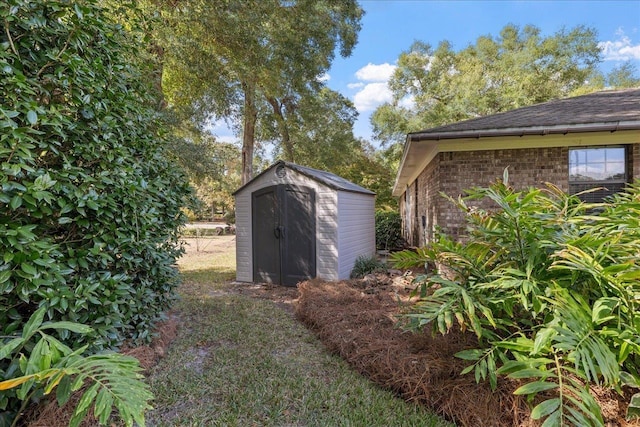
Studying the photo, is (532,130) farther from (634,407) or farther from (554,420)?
(554,420)

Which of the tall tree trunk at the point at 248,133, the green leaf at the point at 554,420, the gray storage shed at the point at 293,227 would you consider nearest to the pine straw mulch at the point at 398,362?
the green leaf at the point at 554,420

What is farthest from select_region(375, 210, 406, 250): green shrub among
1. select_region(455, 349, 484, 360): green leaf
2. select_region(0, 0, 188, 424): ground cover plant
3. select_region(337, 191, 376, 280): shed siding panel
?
select_region(0, 0, 188, 424): ground cover plant

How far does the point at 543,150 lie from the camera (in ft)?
17.3

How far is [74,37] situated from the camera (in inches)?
94.7

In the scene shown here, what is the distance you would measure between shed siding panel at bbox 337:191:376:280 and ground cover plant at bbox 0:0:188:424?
402cm

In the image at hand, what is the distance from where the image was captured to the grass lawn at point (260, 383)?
8.09ft

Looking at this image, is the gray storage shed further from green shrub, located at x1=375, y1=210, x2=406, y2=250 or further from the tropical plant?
green shrub, located at x1=375, y1=210, x2=406, y2=250

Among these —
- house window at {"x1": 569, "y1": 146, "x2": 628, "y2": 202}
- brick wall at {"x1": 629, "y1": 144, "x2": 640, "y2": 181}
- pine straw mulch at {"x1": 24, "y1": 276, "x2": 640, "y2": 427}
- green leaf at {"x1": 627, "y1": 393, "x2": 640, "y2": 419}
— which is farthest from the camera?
house window at {"x1": 569, "y1": 146, "x2": 628, "y2": 202}

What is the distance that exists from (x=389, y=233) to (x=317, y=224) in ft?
24.7

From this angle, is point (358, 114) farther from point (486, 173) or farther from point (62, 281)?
point (62, 281)

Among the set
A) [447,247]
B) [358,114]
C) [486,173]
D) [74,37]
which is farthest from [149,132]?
[358,114]

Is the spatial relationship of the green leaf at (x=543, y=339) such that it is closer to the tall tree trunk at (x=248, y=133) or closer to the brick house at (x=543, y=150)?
the brick house at (x=543, y=150)

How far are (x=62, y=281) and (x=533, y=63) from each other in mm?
25586

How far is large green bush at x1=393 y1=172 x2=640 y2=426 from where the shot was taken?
1905mm
